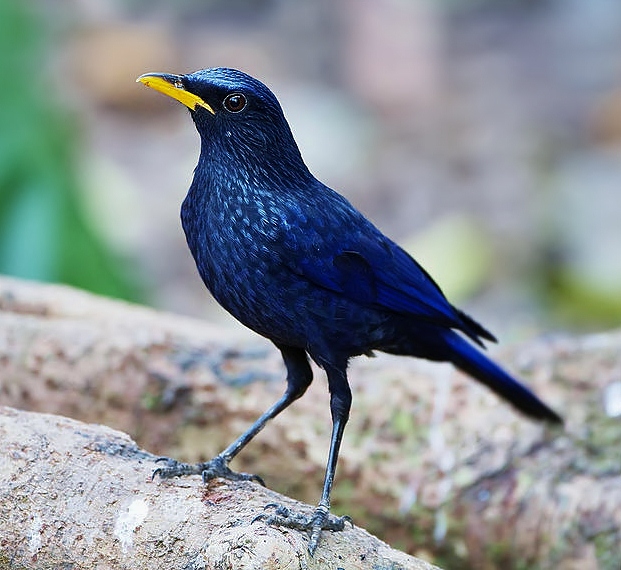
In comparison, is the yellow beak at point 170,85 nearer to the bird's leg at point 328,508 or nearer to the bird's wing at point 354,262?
the bird's wing at point 354,262

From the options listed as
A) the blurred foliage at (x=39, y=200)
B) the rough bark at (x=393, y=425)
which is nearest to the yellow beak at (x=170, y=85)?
the rough bark at (x=393, y=425)

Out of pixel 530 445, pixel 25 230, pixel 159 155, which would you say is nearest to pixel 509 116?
pixel 159 155

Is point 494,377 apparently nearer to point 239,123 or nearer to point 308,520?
point 308,520

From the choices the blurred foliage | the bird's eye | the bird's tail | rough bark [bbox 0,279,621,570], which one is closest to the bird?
the bird's eye

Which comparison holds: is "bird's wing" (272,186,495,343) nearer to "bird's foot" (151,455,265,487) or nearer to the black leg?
the black leg

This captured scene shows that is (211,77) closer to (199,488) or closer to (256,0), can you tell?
(199,488)

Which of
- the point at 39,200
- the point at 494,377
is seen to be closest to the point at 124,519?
the point at 494,377
